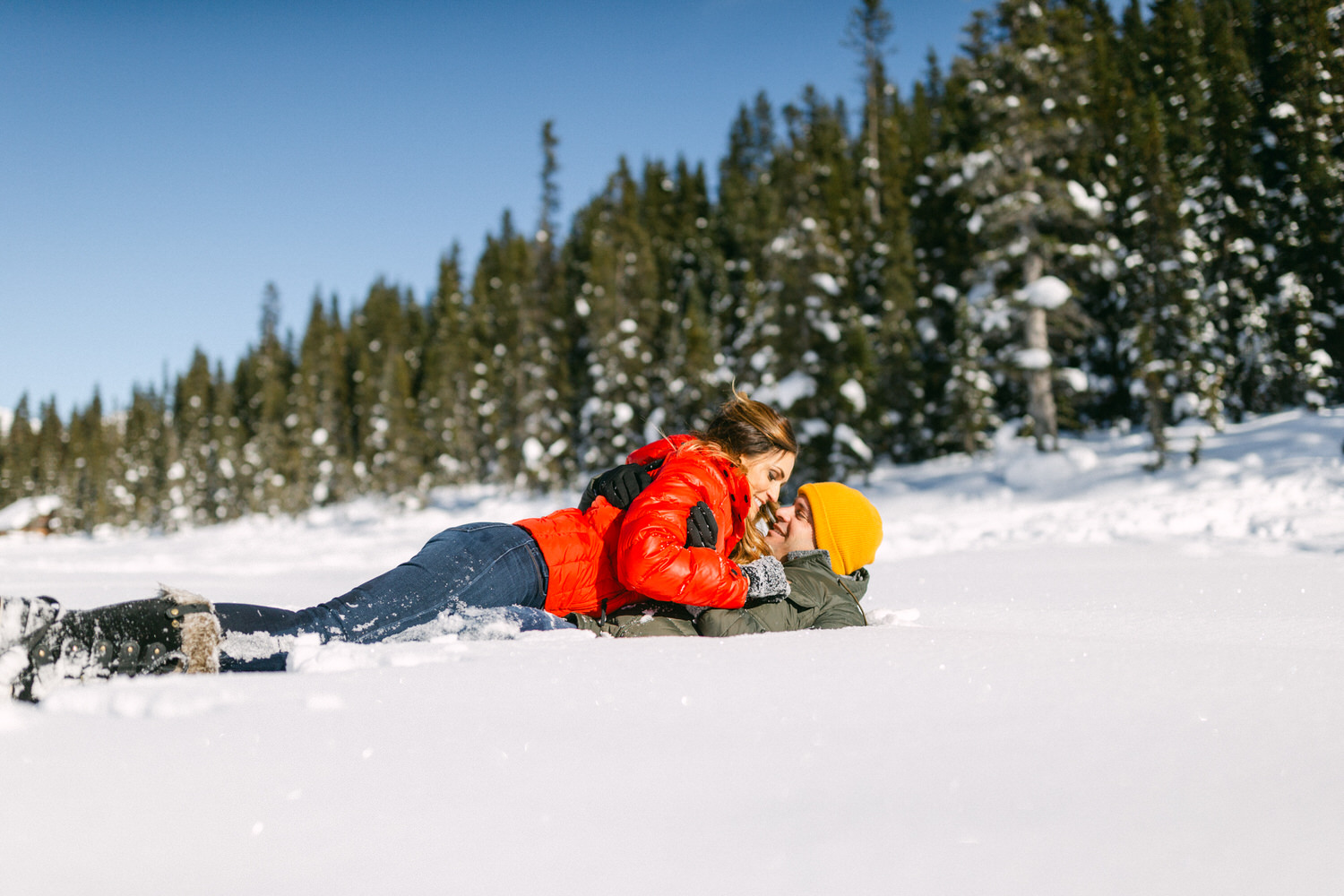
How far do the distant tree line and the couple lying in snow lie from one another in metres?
11.1

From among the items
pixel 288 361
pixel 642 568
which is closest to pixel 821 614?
pixel 642 568

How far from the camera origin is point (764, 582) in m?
2.76

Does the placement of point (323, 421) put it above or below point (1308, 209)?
above

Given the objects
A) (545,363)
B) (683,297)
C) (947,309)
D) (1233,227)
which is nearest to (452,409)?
(545,363)

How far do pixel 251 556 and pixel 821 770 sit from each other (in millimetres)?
10811

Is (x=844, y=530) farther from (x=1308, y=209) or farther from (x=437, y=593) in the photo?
(x=1308, y=209)

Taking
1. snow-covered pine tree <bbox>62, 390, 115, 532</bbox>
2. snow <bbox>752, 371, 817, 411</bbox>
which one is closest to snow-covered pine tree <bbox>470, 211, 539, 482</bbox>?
Answer: snow <bbox>752, 371, 817, 411</bbox>

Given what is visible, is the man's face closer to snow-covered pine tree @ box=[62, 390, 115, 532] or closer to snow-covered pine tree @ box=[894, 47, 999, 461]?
snow-covered pine tree @ box=[894, 47, 999, 461]

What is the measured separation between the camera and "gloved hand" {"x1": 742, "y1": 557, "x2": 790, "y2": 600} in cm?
275

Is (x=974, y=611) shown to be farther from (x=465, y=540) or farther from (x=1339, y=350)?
(x=1339, y=350)

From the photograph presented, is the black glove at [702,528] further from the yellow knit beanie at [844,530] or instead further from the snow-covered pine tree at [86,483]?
the snow-covered pine tree at [86,483]

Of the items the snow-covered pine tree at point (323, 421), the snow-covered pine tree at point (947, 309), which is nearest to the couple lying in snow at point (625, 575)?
the snow-covered pine tree at point (947, 309)

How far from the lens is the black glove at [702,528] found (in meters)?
2.67

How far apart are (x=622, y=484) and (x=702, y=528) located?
0.38 m
